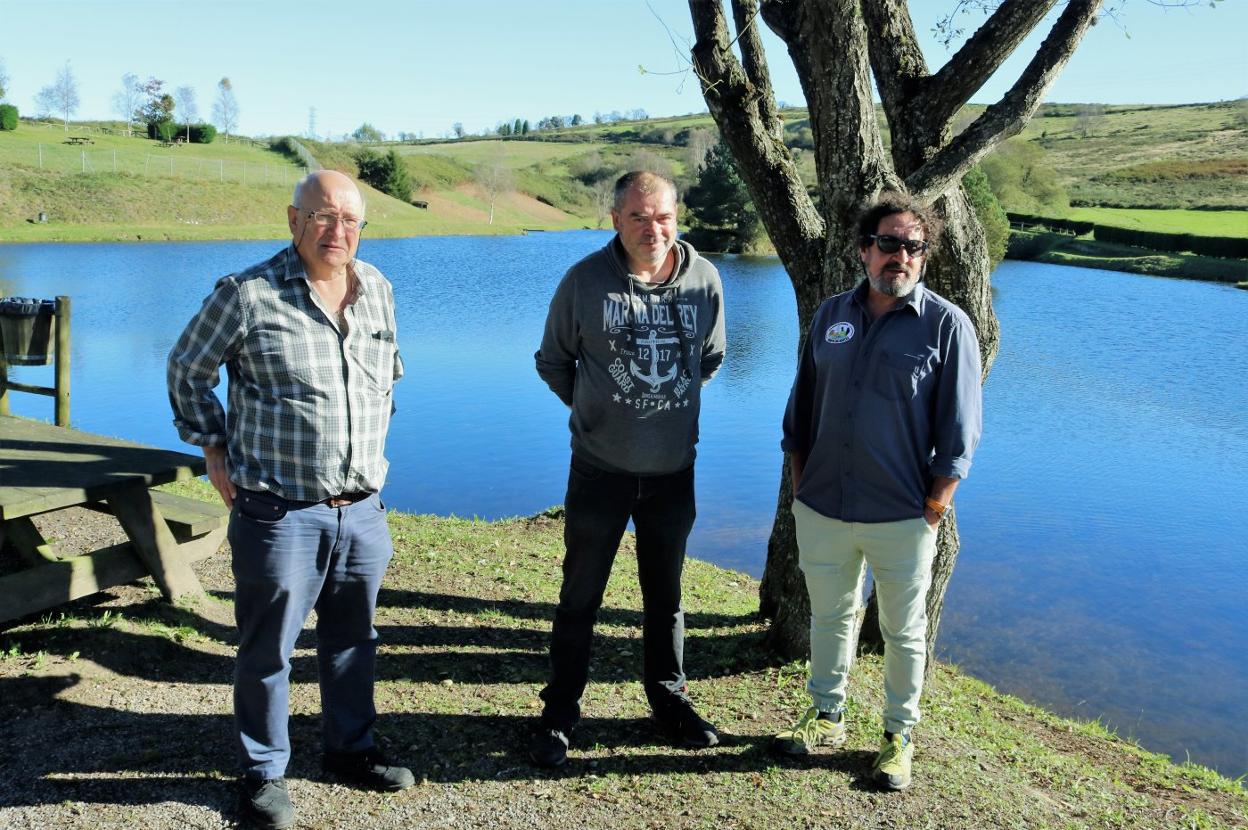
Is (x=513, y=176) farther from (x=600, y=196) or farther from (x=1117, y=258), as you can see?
(x=1117, y=258)

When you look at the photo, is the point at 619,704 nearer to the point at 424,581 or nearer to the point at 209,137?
the point at 424,581

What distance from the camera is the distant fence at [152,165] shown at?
4612 centimetres

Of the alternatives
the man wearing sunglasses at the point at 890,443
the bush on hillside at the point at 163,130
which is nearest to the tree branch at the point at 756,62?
the man wearing sunglasses at the point at 890,443

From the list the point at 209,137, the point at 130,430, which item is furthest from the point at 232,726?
the point at 209,137

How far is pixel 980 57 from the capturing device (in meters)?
4.52

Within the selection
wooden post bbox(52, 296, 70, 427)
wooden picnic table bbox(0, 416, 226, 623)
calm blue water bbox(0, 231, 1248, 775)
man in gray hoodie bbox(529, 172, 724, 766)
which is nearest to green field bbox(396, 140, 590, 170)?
calm blue water bbox(0, 231, 1248, 775)

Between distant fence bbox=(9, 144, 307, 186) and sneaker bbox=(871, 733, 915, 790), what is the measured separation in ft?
165

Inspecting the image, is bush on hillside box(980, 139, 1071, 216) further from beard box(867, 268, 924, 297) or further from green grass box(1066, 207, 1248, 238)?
beard box(867, 268, 924, 297)

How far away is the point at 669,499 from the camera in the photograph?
3637 mm

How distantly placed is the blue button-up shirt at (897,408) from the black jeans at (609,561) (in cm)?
60

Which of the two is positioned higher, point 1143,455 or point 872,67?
point 872,67

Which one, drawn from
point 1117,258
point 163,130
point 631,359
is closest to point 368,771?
point 631,359

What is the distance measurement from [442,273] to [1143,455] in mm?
A: 23264

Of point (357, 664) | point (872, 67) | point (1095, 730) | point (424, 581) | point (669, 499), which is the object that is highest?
point (872, 67)
